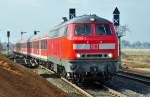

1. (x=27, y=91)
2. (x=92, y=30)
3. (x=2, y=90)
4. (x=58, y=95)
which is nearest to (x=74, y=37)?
(x=92, y=30)

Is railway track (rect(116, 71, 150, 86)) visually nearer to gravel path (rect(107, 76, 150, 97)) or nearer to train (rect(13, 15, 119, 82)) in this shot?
gravel path (rect(107, 76, 150, 97))

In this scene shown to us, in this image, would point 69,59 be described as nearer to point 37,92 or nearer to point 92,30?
point 92,30

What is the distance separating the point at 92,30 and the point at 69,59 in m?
1.81

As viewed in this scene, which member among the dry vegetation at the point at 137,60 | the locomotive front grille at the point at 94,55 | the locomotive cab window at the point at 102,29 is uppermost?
the locomotive cab window at the point at 102,29

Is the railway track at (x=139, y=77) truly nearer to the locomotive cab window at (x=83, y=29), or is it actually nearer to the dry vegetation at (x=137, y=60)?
the locomotive cab window at (x=83, y=29)

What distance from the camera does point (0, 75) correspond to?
16.7 meters

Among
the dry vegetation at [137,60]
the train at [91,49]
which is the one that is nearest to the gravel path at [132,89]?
the train at [91,49]

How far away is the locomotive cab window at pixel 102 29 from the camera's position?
21.6m

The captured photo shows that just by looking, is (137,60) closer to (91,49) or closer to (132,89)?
(132,89)

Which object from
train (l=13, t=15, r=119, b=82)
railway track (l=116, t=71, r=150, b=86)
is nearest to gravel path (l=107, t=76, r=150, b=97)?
train (l=13, t=15, r=119, b=82)

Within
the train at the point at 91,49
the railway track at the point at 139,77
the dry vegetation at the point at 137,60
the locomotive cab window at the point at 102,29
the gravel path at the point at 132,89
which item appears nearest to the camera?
the gravel path at the point at 132,89

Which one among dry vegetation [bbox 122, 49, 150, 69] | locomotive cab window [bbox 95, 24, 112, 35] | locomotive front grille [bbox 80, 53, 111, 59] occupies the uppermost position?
locomotive cab window [bbox 95, 24, 112, 35]

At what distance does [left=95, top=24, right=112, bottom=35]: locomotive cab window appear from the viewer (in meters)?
21.6

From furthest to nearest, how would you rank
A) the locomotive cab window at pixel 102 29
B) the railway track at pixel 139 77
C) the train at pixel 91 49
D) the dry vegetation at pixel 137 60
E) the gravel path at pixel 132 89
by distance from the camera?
the dry vegetation at pixel 137 60, the railway track at pixel 139 77, the locomotive cab window at pixel 102 29, the train at pixel 91 49, the gravel path at pixel 132 89
